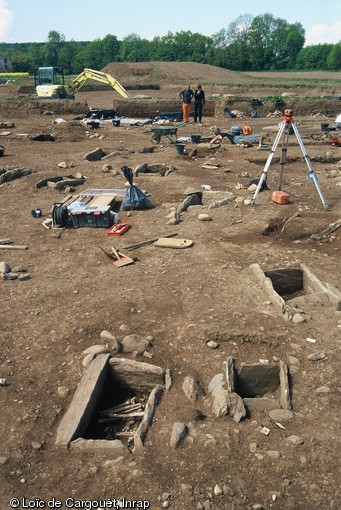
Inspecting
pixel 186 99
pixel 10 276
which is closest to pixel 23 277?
pixel 10 276

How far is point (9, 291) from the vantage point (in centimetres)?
584

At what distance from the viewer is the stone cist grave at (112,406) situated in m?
3.51

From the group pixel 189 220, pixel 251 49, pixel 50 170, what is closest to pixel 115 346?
pixel 189 220

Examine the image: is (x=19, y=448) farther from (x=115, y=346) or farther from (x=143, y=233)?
(x=143, y=233)

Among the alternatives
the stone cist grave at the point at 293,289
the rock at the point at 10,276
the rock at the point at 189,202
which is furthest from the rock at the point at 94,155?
the stone cist grave at the point at 293,289

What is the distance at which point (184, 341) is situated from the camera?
15.1 feet

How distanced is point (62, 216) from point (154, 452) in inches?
211

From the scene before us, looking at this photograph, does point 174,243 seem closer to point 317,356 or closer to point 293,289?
point 293,289

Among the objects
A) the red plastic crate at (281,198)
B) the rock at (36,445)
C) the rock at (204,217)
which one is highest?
the red plastic crate at (281,198)

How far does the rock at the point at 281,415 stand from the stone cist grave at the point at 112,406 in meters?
1.00

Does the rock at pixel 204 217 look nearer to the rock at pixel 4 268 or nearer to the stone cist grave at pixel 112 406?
the rock at pixel 4 268

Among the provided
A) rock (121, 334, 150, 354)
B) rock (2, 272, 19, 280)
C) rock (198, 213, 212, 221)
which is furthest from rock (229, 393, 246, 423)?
rock (198, 213, 212, 221)

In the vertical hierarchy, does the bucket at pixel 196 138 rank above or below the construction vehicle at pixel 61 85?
below

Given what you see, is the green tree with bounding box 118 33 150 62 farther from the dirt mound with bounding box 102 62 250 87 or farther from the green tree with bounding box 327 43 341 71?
the green tree with bounding box 327 43 341 71
